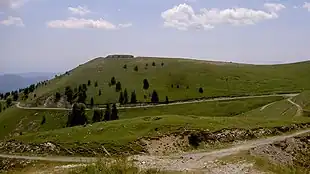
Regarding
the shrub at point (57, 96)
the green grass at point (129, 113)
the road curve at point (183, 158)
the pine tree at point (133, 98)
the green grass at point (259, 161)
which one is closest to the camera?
the green grass at point (259, 161)

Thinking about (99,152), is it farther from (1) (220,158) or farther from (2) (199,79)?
(2) (199,79)

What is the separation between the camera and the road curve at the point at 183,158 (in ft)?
139

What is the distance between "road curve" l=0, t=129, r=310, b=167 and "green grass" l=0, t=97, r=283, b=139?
66.0m

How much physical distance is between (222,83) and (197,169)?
142943mm

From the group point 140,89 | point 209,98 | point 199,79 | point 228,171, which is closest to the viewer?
point 228,171

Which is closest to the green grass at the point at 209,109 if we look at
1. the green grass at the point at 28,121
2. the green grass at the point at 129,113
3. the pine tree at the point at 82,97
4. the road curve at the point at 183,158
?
the green grass at the point at 129,113

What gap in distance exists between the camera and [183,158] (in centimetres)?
4753

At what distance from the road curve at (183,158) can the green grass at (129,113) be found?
65985mm

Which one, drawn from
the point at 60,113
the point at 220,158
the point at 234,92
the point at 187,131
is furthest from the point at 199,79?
the point at 220,158

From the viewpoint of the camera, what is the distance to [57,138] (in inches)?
2363

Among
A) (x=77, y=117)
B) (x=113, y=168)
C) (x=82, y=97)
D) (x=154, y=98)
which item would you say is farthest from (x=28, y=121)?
(x=113, y=168)

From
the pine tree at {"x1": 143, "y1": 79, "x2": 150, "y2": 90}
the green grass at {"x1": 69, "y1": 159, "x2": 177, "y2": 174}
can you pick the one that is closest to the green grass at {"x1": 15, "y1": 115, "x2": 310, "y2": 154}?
the green grass at {"x1": 69, "y1": 159, "x2": 177, "y2": 174}

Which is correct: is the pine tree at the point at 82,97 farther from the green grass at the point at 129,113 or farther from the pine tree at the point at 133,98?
the pine tree at the point at 133,98

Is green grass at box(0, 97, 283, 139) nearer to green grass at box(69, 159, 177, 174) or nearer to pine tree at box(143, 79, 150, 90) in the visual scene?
pine tree at box(143, 79, 150, 90)
